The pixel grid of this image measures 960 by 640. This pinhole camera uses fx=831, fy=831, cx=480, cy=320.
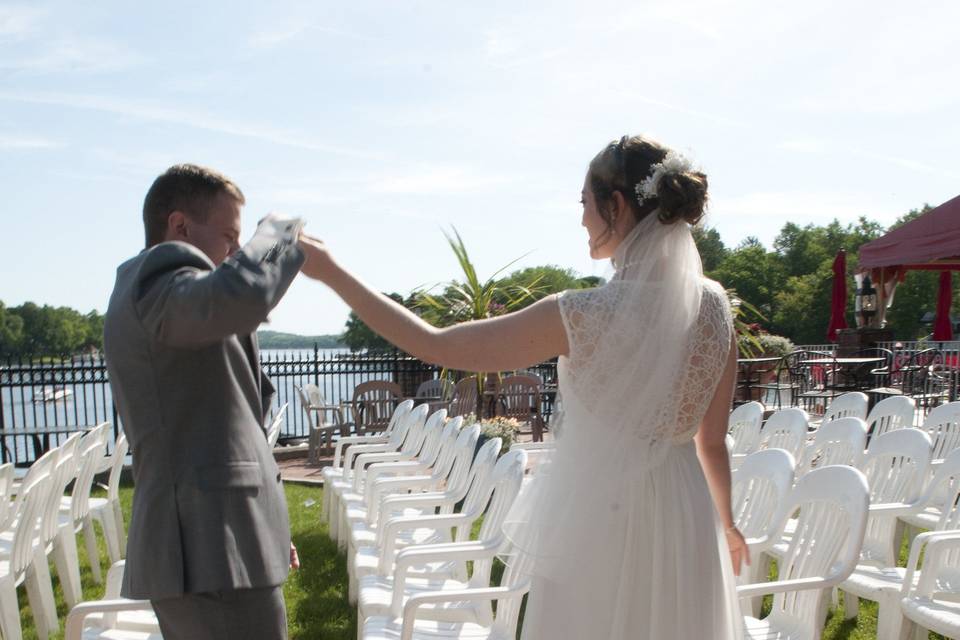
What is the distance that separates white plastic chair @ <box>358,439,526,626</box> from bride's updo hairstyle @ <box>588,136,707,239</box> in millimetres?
1704

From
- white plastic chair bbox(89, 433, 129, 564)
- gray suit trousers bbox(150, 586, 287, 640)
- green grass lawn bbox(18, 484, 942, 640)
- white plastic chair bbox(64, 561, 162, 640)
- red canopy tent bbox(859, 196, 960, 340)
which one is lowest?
green grass lawn bbox(18, 484, 942, 640)

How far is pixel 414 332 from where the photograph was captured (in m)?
1.93

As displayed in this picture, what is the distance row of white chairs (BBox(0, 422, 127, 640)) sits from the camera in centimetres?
405

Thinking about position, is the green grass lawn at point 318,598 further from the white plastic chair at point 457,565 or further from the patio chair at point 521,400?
the patio chair at point 521,400

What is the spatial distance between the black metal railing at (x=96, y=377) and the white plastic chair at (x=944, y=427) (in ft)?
22.8

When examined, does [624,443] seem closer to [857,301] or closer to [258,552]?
[258,552]

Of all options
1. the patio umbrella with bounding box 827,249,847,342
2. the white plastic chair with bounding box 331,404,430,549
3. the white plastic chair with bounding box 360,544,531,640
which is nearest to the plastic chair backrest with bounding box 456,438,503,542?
the white plastic chair with bounding box 360,544,531,640

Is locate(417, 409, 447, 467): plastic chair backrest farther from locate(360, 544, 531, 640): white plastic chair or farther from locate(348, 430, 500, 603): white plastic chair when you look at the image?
locate(360, 544, 531, 640): white plastic chair

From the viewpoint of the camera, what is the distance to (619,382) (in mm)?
1982

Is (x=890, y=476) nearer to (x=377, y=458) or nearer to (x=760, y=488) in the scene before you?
(x=760, y=488)

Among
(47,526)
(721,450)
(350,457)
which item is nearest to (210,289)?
(721,450)

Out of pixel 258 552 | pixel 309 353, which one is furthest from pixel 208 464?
pixel 309 353

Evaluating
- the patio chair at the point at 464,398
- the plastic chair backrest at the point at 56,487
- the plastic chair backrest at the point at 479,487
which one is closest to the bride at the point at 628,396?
the plastic chair backrest at the point at 479,487

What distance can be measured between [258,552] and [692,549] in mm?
1073
